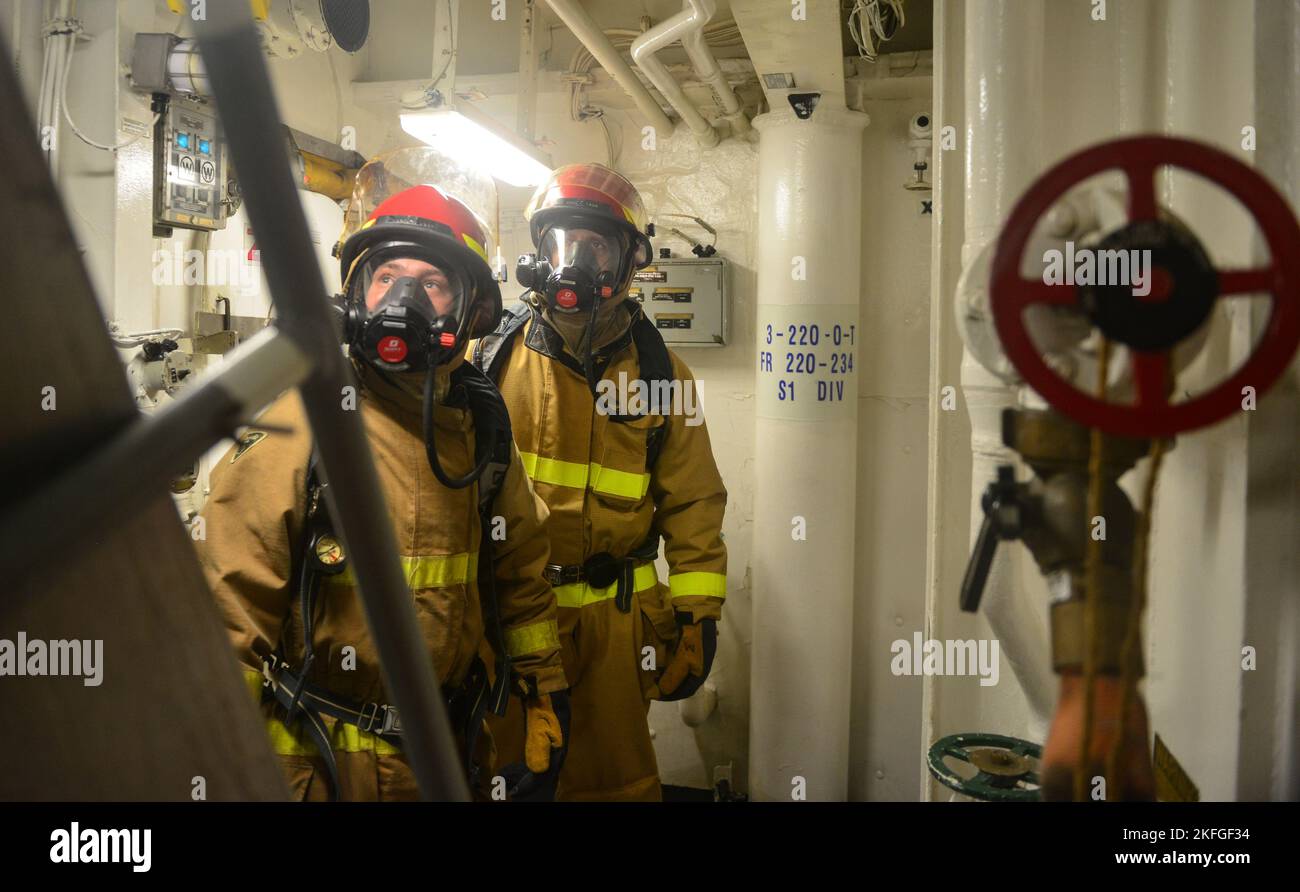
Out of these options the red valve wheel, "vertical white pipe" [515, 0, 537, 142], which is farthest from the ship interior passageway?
"vertical white pipe" [515, 0, 537, 142]

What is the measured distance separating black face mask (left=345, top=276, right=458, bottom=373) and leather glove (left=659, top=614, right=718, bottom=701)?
153cm

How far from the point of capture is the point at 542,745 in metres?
2.16

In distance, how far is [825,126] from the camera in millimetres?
3037

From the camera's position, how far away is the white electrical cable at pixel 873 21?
8.89 feet

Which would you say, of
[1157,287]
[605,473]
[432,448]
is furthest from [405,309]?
[1157,287]

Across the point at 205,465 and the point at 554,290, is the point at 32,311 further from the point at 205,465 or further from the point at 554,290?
the point at 205,465

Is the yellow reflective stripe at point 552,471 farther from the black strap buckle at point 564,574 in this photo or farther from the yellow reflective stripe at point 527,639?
the yellow reflective stripe at point 527,639

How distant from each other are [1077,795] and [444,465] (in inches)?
59.6

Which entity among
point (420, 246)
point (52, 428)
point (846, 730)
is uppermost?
point (420, 246)

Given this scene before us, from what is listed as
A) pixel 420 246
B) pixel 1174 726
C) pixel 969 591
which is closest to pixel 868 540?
pixel 420 246

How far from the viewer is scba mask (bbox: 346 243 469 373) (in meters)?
1.69

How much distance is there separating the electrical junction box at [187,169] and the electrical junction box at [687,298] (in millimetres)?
1687

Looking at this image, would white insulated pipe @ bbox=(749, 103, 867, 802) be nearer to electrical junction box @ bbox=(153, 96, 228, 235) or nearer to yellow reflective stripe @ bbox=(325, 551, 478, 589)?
yellow reflective stripe @ bbox=(325, 551, 478, 589)

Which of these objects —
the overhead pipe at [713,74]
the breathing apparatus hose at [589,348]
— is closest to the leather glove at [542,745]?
the breathing apparatus hose at [589,348]
